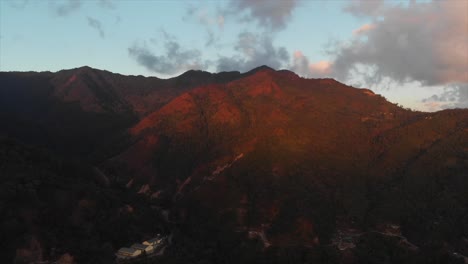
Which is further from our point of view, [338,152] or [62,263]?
[338,152]

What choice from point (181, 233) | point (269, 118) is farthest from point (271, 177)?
point (269, 118)

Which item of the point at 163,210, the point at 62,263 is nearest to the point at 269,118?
the point at 163,210

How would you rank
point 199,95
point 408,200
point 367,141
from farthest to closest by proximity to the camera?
point 199,95 < point 367,141 < point 408,200

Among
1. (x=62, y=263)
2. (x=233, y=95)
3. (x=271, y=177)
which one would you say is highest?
(x=233, y=95)

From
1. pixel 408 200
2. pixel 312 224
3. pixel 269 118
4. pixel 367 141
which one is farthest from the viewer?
pixel 269 118

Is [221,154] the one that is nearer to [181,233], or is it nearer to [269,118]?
[269,118]

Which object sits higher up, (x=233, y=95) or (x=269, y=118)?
(x=233, y=95)
